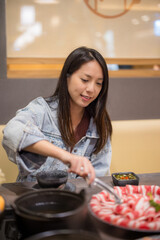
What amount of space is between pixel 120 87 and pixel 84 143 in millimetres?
924

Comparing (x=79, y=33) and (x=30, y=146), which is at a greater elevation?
(x=79, y=33)

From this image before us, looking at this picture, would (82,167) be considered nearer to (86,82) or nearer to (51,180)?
(51,180)

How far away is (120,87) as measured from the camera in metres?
2.67

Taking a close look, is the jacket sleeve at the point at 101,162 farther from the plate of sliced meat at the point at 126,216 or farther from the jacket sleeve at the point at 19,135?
the plate of sliced meat at the point at 126,216

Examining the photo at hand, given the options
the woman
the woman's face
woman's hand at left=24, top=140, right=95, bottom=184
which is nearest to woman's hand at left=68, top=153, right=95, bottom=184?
woman's hand at left=24, top=140, right=95, bottom=184

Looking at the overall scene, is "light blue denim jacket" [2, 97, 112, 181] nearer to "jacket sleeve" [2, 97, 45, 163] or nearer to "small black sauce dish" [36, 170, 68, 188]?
"jacket sleeve" [2, 97, 45, 163]

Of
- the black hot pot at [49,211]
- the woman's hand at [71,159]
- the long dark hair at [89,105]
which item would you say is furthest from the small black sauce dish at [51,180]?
the long dark hair at [89,105]

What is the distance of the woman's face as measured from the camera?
177cm

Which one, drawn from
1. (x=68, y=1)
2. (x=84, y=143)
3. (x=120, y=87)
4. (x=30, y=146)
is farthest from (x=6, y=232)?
(x=68, y=1)

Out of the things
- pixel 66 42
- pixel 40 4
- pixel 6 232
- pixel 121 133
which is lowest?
pixel 121 133

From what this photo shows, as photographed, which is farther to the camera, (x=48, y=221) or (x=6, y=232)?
(x=6, y=232)

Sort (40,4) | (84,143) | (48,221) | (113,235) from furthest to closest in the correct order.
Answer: (40,4) → (84,143) → (113,235) → (48,221)

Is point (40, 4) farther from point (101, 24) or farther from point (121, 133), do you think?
point (121, 133)

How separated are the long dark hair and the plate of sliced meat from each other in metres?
0.78
